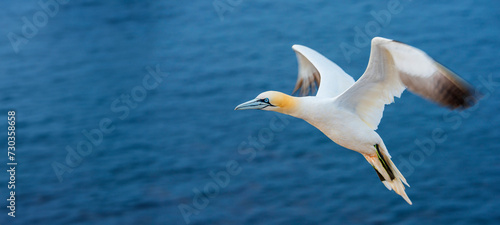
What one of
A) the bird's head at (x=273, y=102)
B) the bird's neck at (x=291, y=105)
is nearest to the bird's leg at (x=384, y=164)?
the bird's neck at (x=291, y=105)

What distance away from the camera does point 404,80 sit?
7145mm

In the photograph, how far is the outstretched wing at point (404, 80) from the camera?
681 centimetres

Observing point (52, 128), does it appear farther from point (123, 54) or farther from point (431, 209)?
point (431, 209)

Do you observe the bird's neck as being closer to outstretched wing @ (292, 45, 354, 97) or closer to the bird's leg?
the bird's leg

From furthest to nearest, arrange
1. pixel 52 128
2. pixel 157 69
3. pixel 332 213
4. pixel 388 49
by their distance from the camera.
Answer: pixel 157 69 < pixel 52 128 < pixel 332 213 < pixel 388 49

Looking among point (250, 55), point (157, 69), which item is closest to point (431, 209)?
point (250, 55)

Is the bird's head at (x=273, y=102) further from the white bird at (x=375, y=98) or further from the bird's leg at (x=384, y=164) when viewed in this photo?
the bird's leg at (x=384, y=164)

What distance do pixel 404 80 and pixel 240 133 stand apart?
633 centimetres

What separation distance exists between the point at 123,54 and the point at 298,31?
3.46 meters

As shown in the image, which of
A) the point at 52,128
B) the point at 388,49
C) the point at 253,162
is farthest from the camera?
the point at 52,128

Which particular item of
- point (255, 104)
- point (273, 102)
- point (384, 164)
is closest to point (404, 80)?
point (384, 164)

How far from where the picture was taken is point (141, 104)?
47.2ft

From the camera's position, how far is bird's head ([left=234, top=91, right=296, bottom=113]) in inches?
279

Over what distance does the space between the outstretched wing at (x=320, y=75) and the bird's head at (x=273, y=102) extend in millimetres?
1054
